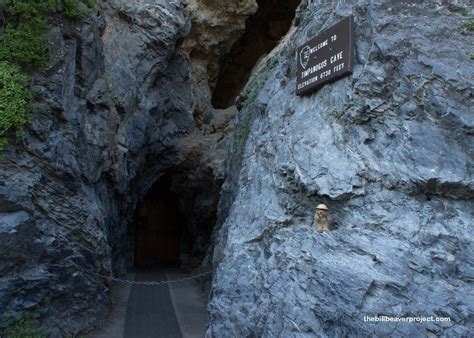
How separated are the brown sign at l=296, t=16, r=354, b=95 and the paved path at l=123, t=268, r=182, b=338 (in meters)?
7.45

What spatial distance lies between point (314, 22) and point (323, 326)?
6.31m

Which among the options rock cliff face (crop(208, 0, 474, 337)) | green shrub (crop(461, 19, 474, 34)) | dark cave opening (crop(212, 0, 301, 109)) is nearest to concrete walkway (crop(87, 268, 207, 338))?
rock cliff face (crop(208, 0, 474, 337))

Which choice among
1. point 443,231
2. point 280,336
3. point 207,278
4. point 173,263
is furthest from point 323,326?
point 173,263

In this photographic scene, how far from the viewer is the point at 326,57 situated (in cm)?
770

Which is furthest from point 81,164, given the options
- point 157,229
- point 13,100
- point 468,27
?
point 157,229

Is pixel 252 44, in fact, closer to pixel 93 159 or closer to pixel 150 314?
pixel 93 159

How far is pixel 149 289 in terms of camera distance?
1557 centimetres

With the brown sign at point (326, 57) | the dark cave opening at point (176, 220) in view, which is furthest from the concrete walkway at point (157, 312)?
the brown sign at point (326, 57)

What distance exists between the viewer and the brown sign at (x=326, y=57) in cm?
720

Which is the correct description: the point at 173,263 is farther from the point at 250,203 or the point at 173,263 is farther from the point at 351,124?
A: the point at 351,124

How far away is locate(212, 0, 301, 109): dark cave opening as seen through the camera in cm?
2447

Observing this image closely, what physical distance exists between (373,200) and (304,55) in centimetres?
368

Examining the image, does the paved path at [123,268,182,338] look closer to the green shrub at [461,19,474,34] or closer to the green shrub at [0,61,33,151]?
the green shrub at [0,61,33,151]

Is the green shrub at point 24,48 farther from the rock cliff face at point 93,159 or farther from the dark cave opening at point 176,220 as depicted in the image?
the dark cave opening at point 176,220
